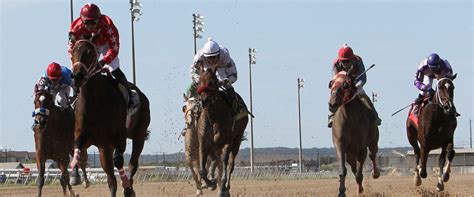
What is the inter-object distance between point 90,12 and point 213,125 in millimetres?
3633

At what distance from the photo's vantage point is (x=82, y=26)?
1573 cm

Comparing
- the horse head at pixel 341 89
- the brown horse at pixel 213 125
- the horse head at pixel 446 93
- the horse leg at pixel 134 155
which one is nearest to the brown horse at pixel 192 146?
the brown horse at pixel 213 125

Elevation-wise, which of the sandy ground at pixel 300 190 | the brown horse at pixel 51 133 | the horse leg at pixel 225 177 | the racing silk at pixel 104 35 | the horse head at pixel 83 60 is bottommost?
the sandy ground at pixel 300 190

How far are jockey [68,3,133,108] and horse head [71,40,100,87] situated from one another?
46cm

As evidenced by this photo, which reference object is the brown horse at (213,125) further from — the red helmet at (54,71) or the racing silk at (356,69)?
the red helmet at (54,71)

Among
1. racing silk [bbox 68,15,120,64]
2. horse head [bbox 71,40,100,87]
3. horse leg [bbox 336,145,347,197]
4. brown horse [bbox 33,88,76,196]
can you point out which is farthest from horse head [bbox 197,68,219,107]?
brown horse [bbox 33,88,76,196]

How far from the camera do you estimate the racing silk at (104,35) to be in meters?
15.6

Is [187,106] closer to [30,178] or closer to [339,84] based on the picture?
[339,84]

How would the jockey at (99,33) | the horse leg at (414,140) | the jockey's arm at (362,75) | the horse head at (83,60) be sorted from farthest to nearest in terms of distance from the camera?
the horse leg at (414,140) → the jockey's arm at (362,75) → the jockey at (99,33) → the horse head at (83,60)

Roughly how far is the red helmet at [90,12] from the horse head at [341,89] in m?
4.85

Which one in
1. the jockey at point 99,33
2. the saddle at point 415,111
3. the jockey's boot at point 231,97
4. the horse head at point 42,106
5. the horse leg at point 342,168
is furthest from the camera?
the saddle at point 415,111

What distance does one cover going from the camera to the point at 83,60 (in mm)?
14672

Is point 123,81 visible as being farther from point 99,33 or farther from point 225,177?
point 225,177

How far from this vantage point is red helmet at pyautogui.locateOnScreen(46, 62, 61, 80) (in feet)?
66.8
